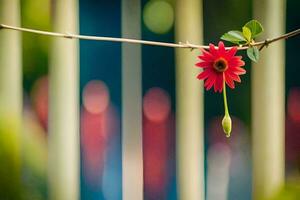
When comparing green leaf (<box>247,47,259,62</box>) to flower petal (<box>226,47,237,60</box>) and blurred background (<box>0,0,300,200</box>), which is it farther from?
blurred background (<box>0,0,300,200</box>)

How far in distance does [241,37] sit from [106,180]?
460 mm

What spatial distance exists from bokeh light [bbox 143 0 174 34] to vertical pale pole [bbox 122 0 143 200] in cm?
2

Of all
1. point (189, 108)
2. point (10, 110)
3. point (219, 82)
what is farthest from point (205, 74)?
point (10, 110)

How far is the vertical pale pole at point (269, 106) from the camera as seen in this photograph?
1085mm

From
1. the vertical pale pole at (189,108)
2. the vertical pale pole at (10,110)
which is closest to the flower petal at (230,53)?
the vertical pale pole at (189,108)

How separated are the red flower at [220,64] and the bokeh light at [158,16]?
0.32 m

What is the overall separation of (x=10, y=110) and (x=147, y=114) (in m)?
0.28

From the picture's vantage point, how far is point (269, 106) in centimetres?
109

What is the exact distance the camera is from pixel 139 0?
1096 mm

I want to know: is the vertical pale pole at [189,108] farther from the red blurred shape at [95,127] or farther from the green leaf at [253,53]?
the green leaf at [253,53]

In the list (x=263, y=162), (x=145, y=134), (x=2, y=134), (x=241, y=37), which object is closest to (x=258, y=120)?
(x=263, y=162)

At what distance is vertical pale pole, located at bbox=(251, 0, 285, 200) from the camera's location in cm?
108

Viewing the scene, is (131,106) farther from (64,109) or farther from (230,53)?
(230,53)

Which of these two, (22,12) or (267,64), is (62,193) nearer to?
(22,12)
